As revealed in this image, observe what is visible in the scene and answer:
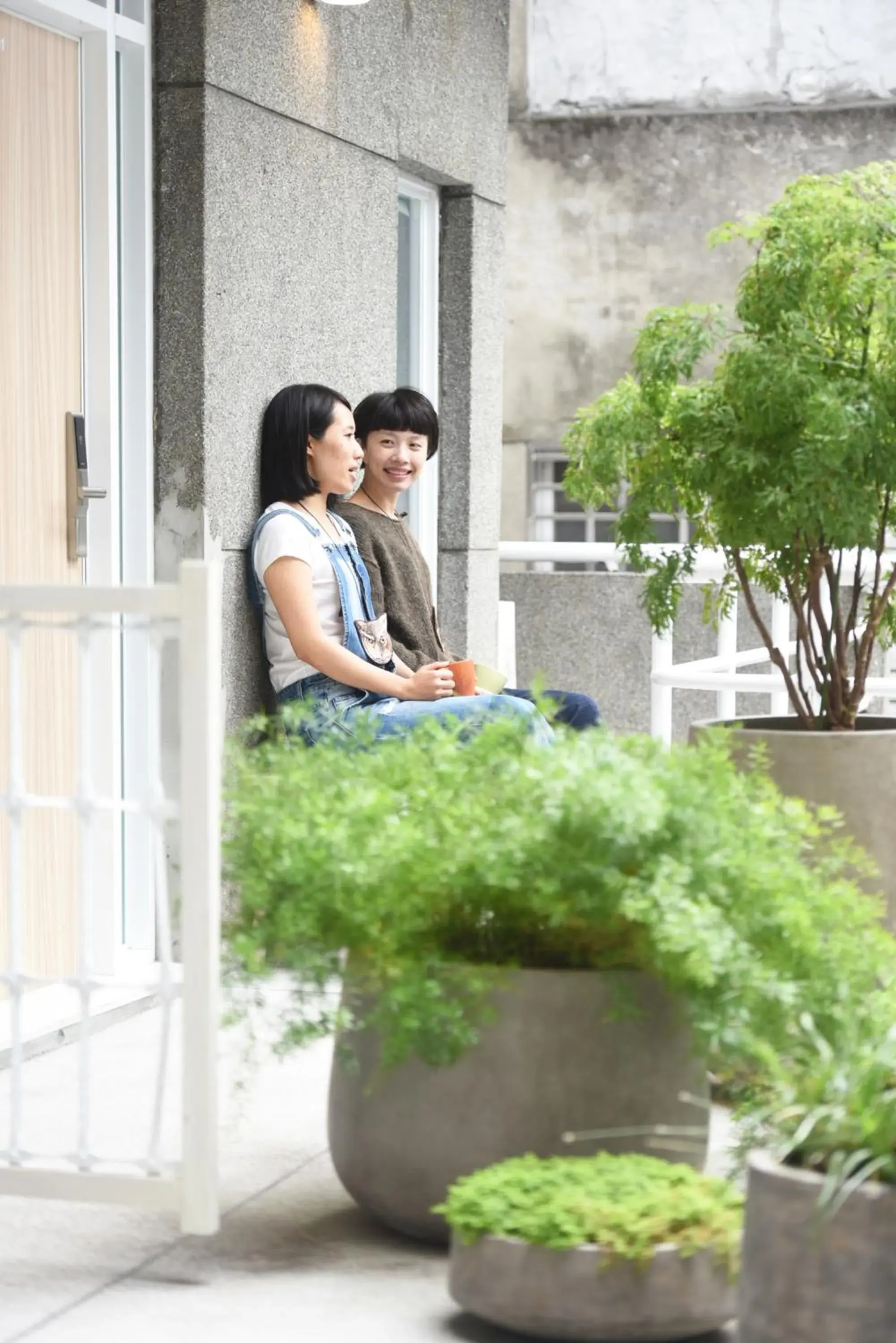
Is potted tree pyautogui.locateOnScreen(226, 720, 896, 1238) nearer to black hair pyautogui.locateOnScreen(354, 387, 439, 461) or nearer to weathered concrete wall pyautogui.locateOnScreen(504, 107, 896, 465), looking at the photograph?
black hair pyautogui.locateOnScreen(354, 387, 439, 461)

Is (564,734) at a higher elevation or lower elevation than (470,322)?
lower

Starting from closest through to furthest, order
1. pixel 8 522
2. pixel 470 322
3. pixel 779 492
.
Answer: pixel 779 492 → pixel 8 522 → pixel 470 322

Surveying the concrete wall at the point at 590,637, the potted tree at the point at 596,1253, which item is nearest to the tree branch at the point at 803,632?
the potted tree at the point at 596,1253

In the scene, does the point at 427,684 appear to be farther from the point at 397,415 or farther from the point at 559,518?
the point at 559,518

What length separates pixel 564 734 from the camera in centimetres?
271

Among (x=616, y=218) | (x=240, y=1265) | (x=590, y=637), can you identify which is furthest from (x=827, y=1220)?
(x=616, y=218)

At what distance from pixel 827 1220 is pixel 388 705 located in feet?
7.87

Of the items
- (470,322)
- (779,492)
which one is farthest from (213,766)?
(470,322)

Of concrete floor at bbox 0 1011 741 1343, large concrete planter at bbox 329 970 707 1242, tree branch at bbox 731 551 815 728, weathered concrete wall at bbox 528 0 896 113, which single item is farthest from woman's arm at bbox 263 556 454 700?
weathered concrete wall at bbox 528 0 896 113

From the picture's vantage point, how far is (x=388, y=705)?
171 inches

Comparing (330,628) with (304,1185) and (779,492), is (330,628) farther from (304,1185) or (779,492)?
(304,1185)

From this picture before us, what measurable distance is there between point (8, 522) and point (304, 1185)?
155cm

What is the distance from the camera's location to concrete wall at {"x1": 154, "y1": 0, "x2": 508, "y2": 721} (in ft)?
13.9

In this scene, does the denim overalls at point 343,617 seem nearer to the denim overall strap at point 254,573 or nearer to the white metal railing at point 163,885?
the denim overall strap at point 254,573
